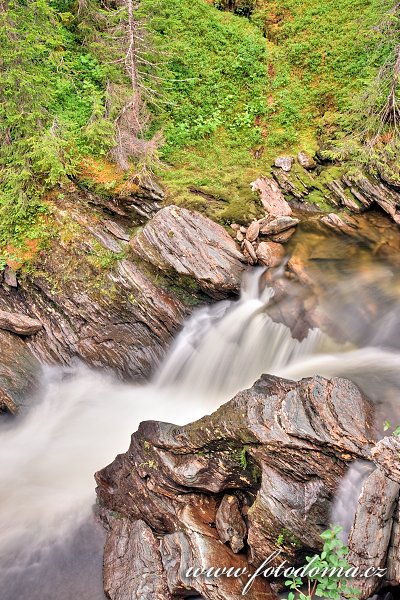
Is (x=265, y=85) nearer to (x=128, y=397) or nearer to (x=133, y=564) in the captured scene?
(x=128, y=397)

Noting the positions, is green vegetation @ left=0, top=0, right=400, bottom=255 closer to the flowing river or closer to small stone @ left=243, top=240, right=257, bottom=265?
small stone @ left=243, top=240, right=257, bottom=265

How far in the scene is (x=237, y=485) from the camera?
20.6ft

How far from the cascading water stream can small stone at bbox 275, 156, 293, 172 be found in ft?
14.4

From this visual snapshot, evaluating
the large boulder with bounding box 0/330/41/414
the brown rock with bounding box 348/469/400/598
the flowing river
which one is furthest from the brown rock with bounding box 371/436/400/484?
the large boulder with bounding box 0/330/41/414

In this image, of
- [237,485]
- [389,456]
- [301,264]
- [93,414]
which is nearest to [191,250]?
[301,264]


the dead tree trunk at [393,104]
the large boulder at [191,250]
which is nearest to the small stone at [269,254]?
the large boulder at [191,250]

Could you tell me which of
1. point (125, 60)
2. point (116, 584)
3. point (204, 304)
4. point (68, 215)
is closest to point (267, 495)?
point (116, 584)

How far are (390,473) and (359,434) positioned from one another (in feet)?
3.20

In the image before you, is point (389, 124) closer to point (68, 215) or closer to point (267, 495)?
point (68, 215)

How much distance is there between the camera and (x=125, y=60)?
11742 mm

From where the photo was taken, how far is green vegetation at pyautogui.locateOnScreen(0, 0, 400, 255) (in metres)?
10.8

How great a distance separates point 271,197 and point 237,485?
8.36m

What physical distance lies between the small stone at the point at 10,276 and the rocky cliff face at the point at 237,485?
6.15 meters

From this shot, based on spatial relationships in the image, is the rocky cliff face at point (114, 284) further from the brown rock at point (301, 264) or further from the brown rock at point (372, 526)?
the brown rock at point (372, 526)
